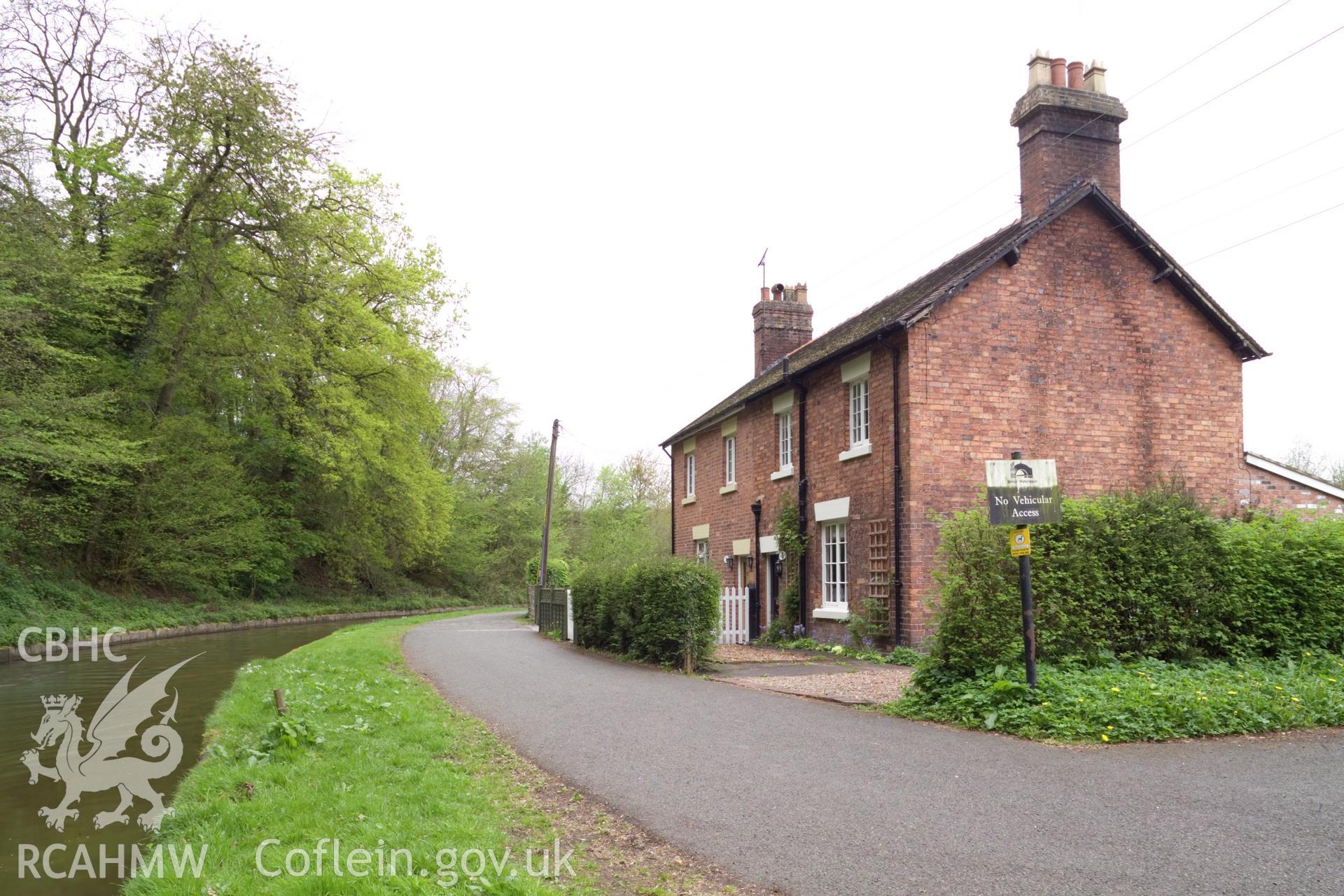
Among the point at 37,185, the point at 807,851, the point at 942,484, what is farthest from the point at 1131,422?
the point at 37,185

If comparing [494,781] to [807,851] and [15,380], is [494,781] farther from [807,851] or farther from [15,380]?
[15,380]

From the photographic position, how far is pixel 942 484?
14.7 m

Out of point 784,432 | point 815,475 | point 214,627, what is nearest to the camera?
point 815,475

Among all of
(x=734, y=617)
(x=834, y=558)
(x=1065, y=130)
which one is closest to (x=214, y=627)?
(x=734, y=617)

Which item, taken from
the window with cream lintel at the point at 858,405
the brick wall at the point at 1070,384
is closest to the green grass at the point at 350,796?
the brick wall at the point at 1070,384

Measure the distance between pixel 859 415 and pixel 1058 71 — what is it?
7130 millimetres

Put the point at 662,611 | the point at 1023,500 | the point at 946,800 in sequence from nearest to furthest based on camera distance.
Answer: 1. the point at 946,800
2. the point at 1023,500
3. the point at 662,611

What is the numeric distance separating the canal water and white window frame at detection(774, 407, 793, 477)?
11.5 meters

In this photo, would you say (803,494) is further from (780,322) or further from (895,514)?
(780,322)

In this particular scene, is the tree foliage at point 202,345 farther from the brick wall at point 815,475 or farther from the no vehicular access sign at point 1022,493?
the no vehicular access sign at point 1022,493

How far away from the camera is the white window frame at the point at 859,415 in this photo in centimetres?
1636

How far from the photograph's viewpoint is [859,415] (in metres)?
16.8

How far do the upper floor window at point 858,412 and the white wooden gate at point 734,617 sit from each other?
5032 millimetres

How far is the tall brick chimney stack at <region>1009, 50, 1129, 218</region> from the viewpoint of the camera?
15914 mm
